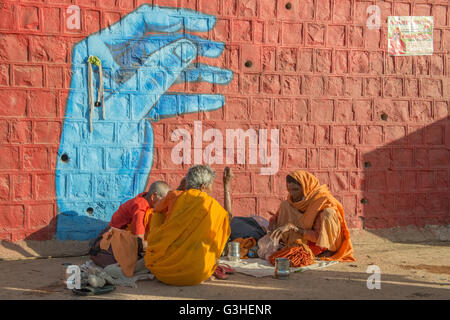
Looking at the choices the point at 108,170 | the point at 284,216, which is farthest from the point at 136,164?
the point at 284,216

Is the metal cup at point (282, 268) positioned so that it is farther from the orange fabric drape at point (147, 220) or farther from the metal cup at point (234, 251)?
the orange fabric drape at point (147, 220)

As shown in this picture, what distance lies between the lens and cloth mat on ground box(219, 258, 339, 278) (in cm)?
468

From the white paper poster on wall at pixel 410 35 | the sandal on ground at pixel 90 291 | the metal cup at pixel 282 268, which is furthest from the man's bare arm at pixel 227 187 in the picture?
the white paper poster on wall at pixel 410 35

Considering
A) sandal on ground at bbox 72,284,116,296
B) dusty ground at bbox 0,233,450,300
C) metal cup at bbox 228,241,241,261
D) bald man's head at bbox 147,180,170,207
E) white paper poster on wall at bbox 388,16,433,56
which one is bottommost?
dusty ground at bbox 0,233,450,300

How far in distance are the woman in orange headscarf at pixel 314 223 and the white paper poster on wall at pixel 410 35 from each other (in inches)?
104

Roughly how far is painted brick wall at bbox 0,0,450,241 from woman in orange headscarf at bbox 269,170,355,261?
1.00m

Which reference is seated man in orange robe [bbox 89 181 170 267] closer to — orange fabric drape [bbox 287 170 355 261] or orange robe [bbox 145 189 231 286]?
orange robe [bbox 145 189 231 286]

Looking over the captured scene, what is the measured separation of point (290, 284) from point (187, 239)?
1.00 metres

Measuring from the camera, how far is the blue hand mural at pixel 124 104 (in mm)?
5793

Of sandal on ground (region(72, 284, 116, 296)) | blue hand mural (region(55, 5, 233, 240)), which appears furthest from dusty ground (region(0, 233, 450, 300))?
blue hand mural (region(55, 5, 233, 240))

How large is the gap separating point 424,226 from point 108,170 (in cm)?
427

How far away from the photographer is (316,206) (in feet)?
17.2

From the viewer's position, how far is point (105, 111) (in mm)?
5902
